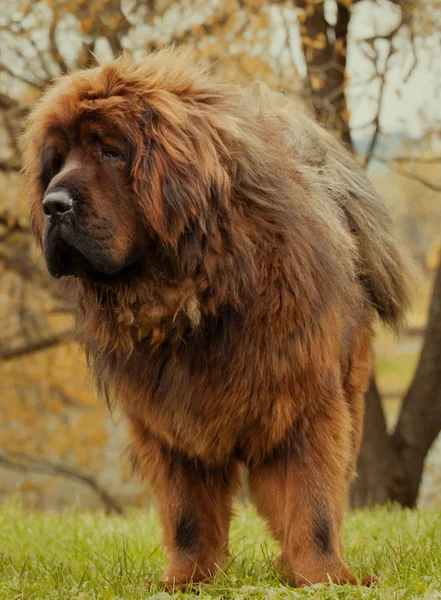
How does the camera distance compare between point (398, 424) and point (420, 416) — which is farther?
point (398, 424)

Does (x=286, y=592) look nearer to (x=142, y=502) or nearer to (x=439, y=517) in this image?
(x=439, y=517)

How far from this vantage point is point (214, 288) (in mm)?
3664

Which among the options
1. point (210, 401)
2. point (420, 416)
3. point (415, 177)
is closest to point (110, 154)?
point (210, 401)

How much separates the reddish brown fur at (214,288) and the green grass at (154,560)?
269 mm

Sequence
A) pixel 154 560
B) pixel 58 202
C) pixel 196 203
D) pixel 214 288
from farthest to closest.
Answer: pixel 154 560 → pixel 214 288 → pixel 196 203 → pixel 58 202

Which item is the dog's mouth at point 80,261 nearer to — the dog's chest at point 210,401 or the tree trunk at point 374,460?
the dog's chest at point 210,401

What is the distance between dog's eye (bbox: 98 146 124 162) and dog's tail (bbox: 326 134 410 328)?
129cm

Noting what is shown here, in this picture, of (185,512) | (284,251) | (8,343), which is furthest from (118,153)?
(8,343)

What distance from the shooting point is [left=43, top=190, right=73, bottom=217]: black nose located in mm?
3447

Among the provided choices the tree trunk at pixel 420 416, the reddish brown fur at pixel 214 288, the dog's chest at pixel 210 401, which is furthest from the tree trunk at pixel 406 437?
the dog's chest at pixel 210 401

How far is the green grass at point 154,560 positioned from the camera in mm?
3643

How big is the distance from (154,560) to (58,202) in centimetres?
232

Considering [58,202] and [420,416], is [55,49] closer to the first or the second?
[420,416]

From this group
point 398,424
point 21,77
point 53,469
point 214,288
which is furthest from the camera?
point 53,469
